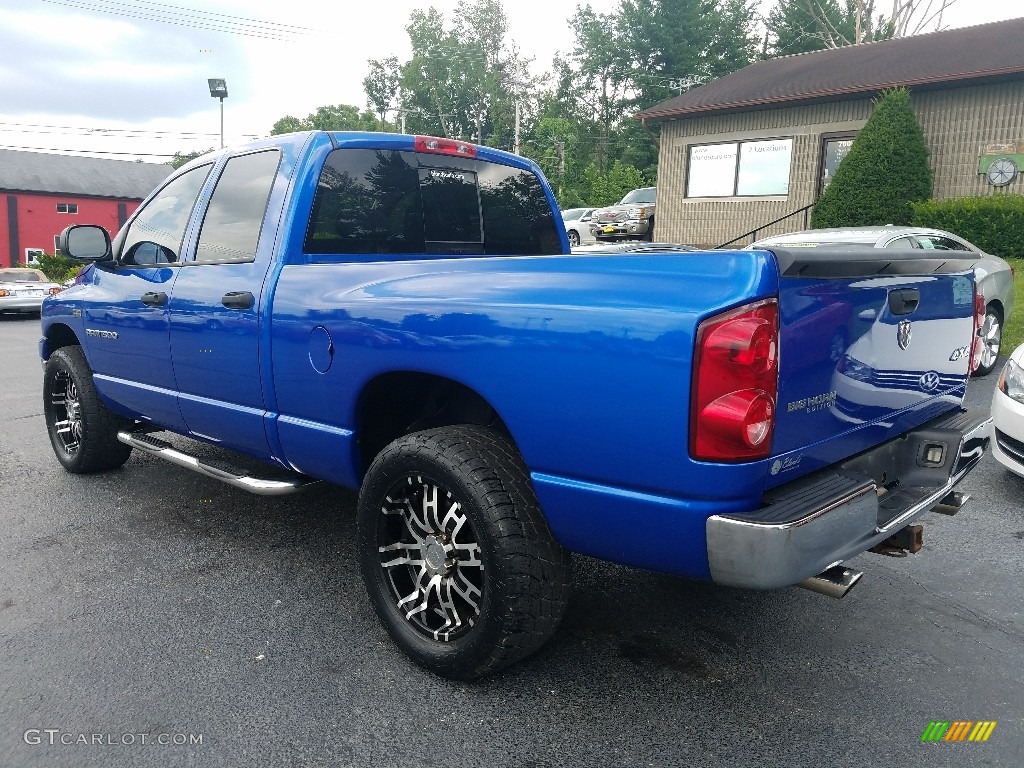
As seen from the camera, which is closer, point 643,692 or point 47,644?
point 643,692

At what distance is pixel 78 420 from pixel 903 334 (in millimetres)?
4809

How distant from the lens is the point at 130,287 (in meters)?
4.43

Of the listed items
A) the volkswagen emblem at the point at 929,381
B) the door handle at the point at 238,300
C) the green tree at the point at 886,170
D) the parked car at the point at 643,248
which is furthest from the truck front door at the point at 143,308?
the green tree at the point at 886,170

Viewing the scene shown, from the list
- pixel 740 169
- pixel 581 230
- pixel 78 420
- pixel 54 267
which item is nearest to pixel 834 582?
pixel 78 420

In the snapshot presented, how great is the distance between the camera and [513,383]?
2523 millimetres

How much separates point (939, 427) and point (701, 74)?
51.8 m

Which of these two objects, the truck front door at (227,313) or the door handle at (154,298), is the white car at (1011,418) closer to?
the truck front door at (227,313)

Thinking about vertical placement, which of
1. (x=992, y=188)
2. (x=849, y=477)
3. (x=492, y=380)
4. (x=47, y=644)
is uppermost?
(x=992, y=188)

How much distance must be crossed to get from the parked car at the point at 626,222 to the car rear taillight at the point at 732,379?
2268 centimetres

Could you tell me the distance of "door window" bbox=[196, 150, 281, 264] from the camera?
12.2 ft

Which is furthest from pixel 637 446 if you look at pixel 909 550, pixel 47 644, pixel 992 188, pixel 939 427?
pixel 992 188

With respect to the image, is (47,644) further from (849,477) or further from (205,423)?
(849,477)

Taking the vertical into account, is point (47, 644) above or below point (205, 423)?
below

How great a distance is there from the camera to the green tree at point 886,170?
17203 mm
